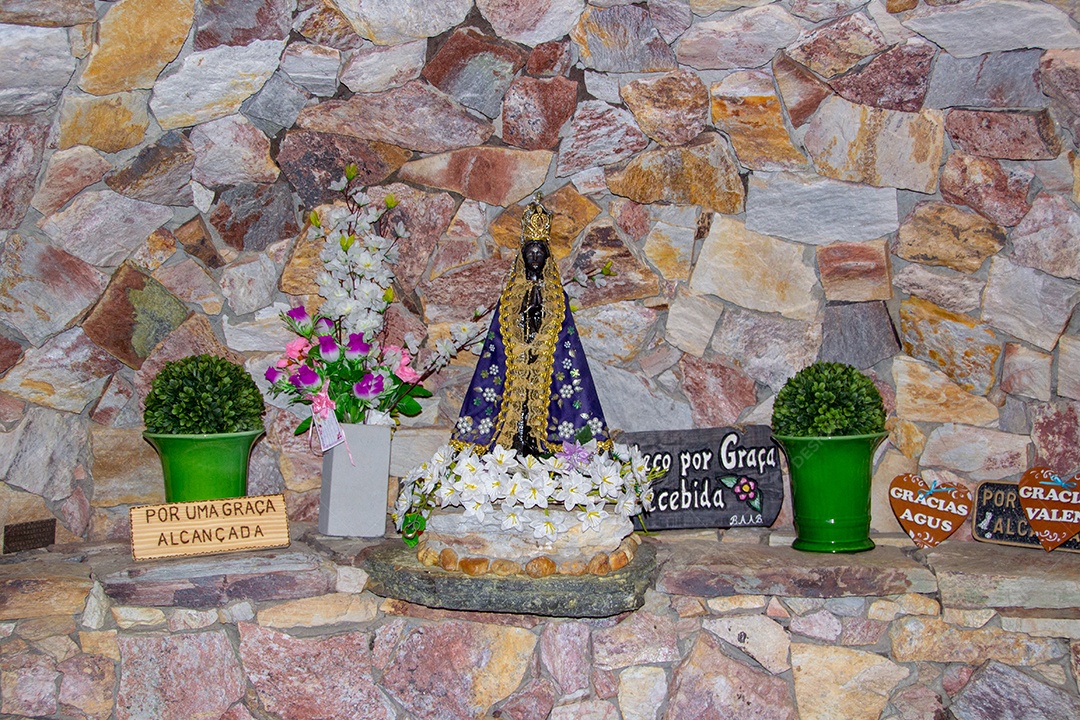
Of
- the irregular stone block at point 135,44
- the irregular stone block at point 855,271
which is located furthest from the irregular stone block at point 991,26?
the irregular stone block at point 135,44

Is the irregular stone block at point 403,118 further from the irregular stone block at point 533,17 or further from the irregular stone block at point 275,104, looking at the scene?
the irregular stone block at point 533,17

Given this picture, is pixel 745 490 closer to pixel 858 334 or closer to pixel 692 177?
pixel 858 334

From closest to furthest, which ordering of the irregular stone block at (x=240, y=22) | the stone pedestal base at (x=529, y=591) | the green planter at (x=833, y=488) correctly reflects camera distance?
the stone pedestal base at (x=529, y=591), the green planter at (x=833, y=488), the irregular stone block at (x=240, y=22)

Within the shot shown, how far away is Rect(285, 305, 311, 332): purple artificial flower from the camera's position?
9.22 ft

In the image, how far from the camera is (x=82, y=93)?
2.99 metres

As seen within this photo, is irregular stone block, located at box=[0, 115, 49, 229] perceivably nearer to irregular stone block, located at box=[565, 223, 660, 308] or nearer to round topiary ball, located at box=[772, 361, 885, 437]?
irregular stone block, located at box=[565, 223, 660, 308]

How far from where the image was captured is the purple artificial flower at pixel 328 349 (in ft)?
9.04

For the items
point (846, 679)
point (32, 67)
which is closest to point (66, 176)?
point (32, 67)

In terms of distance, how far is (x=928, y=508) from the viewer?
113 inches

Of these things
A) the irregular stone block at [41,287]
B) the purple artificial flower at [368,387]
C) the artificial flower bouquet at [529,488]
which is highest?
the irregular stone block at [41,287]

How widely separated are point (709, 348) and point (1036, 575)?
1.15 metres

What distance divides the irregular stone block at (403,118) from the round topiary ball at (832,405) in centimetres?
133

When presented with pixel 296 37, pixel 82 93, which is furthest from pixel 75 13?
pixel 296 37

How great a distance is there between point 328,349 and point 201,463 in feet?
1.68
